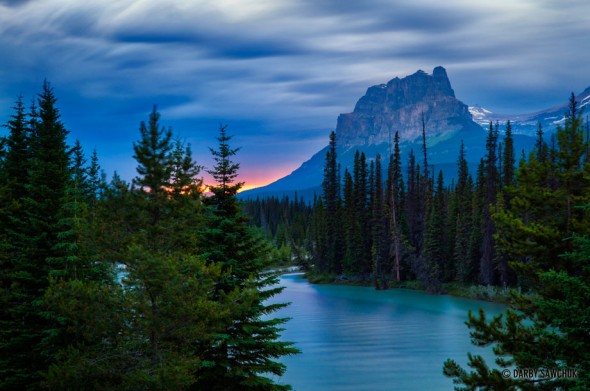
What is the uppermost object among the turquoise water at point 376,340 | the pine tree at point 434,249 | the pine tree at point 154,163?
the pine tree at point 154,163

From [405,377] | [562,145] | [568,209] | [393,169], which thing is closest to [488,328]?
[568,209]

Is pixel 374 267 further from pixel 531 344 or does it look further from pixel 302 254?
pixel 531 344

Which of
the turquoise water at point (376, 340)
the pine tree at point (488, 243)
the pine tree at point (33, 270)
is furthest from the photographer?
the pine tree at point (488, 243)

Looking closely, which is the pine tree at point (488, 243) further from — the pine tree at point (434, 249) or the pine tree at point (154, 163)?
the pine tree at point (154, 163)

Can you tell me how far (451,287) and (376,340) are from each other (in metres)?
33.7

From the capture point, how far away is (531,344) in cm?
1600

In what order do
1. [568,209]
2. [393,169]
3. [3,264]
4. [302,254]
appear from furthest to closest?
[302,254]
[393,169]
[3,264]
[568,209]

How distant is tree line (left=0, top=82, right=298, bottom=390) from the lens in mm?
16203

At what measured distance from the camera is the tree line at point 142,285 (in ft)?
53.2

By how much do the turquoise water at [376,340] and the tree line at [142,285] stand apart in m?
12.3

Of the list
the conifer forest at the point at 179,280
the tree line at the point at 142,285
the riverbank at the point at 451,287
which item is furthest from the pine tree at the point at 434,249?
the tree line at the point at 142,285

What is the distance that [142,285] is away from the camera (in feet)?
53.2

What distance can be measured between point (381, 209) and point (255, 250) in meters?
65.2

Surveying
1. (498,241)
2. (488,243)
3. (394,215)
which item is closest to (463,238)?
(488,243)
